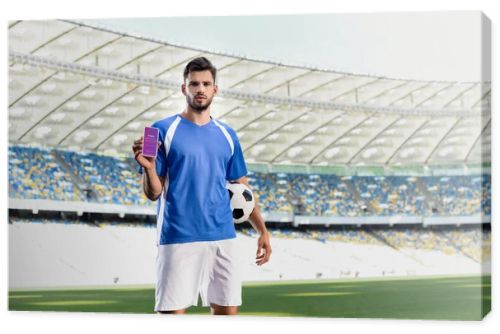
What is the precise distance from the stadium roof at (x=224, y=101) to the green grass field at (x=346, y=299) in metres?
1.53

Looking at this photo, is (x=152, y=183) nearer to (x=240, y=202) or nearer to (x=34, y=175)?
(x=240, y=202)

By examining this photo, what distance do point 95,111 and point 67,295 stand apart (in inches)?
94.7

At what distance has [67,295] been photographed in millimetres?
13375

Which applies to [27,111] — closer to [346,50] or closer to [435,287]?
[346,50]

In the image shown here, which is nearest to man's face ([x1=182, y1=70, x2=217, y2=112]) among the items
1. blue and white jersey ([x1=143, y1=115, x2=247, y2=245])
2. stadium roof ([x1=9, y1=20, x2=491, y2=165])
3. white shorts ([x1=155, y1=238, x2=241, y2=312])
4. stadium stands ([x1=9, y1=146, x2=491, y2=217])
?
blue and white jersey ([x1=143, y1=115, x2=247, y2=245])

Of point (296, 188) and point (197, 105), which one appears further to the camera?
point (296, 188)

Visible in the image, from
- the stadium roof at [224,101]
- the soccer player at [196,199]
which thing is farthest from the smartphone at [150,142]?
the stadium roof at [224,101]

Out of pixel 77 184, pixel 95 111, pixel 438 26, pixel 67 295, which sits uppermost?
pixel 438 26

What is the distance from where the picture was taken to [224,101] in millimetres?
12781

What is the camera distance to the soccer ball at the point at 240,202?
11.2 m

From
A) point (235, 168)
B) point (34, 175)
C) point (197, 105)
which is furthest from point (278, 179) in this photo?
point (34, 175)

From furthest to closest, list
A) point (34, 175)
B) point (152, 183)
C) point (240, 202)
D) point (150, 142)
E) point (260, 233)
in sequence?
1. point (34, 175)
2. point (240, 202)
3. point (260, 233)
4. point (150, 142)
5. point (152, 183)

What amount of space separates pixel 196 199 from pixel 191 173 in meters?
0.28

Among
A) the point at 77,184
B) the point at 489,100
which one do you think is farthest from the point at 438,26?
the point at 77,184
